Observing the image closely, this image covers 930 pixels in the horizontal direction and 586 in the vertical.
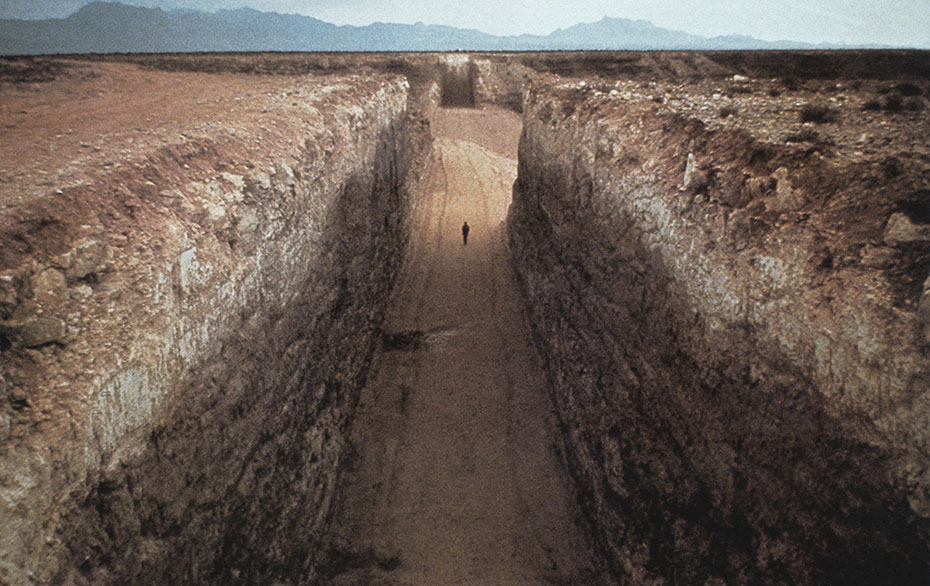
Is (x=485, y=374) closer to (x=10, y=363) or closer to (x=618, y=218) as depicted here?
(x=618, y=218)

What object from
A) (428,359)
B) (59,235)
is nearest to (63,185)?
(59,235)

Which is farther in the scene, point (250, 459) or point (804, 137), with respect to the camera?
point (250, 459)

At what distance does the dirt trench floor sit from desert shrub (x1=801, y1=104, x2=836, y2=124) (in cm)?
366

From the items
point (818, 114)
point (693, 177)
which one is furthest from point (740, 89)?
point (693, 177)

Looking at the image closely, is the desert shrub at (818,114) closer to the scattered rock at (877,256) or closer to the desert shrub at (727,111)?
the desert shrub at (727,111)

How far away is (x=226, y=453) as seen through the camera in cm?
320

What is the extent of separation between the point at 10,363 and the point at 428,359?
193 inches

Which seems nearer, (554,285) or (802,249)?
(802,249)

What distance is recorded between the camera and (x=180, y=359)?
109 inches

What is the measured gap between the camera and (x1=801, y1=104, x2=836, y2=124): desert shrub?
349 cm

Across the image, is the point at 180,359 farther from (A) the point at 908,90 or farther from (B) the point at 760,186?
(A) the point at 908,90

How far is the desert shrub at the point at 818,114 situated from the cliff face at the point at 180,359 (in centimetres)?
383

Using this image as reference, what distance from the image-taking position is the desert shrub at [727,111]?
392 centimetres

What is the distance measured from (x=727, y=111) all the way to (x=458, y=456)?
4010 mm
